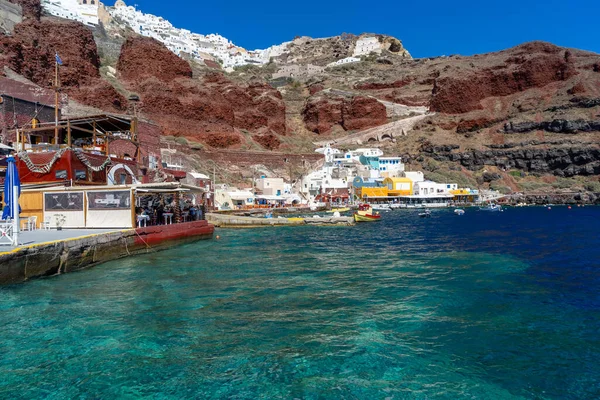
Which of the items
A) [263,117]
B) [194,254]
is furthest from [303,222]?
[263,117]

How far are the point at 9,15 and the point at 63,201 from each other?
2518 inches

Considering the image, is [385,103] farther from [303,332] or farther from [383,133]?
[303,332]

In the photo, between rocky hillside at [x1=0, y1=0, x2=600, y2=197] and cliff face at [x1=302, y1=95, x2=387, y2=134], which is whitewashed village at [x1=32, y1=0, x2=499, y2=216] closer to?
rocky hillside at [x1=0, y1=0, x2=600, y2=197]

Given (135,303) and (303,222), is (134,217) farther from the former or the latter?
(303,222)

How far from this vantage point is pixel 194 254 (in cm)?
1897

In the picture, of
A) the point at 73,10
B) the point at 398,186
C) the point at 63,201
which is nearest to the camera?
the point at 63,201

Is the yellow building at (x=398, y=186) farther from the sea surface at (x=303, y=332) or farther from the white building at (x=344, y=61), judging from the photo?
the white building at (x=344, y=61)

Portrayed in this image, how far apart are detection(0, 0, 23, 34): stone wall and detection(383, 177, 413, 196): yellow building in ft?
209

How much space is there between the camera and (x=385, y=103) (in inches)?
4279

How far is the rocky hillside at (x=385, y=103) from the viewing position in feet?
207

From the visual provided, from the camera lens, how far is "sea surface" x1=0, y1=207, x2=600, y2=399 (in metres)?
6.27

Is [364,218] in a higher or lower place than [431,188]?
lower

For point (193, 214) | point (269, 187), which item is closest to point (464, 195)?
point (269, 187)

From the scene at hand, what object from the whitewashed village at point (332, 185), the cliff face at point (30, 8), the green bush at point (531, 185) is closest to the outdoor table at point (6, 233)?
the whitewashed village at point (332, 185)
